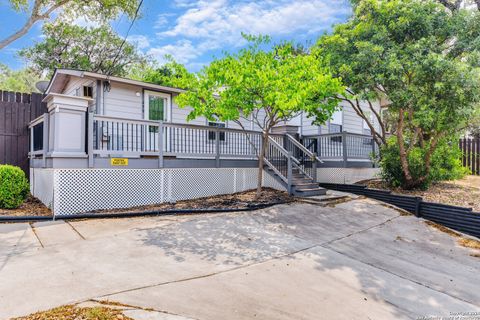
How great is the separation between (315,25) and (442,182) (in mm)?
8817

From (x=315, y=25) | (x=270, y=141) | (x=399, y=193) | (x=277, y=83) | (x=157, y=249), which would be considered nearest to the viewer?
(x=157, y=249)

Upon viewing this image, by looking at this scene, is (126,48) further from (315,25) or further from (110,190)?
(110,190)

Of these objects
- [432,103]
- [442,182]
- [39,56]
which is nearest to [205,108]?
[432,103]

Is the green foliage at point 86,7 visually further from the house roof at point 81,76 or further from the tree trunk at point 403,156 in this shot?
the tree trunk at point 403,156

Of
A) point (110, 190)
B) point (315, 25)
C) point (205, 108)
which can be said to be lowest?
point (110, 190)

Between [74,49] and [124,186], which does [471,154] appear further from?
[74,49]

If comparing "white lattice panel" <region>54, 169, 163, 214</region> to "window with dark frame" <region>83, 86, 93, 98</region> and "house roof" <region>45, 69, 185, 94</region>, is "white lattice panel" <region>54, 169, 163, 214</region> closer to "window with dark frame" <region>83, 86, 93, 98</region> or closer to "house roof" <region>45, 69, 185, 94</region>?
"house roof" <region>45, 69, 185, 94</region>

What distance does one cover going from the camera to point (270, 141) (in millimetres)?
10328

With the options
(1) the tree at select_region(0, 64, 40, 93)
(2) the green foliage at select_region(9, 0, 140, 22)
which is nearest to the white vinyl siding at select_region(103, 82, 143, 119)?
(2) the green foliage at select_region(9, 0, 140, 22)

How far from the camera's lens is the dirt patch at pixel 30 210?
6.88 meters

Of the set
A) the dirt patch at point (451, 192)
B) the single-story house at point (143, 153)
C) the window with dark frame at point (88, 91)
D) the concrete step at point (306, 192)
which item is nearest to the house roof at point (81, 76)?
the single-story house at point (143, 153)

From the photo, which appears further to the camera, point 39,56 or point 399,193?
point 39,56

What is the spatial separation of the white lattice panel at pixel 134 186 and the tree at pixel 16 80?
120 ft

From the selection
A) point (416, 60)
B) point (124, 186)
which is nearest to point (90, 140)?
point (124, 186)
